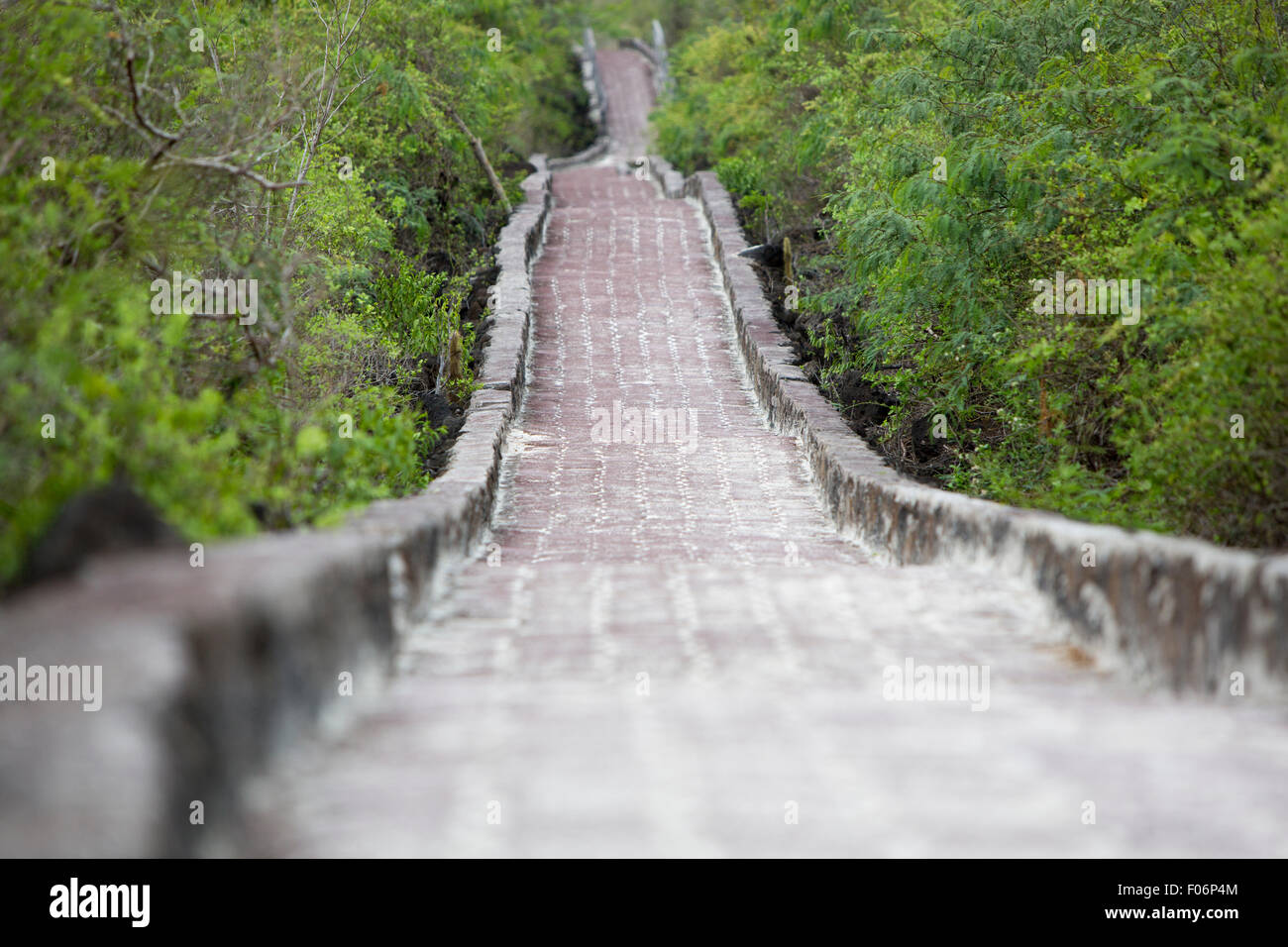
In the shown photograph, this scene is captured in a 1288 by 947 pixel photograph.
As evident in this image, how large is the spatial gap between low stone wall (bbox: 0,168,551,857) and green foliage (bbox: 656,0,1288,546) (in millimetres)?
3414

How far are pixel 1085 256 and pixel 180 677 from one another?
6.37 metres

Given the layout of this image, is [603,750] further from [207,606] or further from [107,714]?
[107,714]

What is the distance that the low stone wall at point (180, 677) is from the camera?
211cm

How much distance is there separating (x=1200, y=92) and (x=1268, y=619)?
4238 millimetres

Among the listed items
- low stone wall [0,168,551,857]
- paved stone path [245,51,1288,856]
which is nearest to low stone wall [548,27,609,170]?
paved stone path [245,51,1288,856]

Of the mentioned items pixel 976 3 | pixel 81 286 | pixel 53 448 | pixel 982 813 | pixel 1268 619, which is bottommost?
pixel 982 813

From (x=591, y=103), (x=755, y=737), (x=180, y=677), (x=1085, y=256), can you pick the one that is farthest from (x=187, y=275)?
(x=591, y=103)

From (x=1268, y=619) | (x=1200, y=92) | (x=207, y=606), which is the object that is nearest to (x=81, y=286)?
(x=207, y=606)

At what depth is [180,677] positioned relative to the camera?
96.7 inches

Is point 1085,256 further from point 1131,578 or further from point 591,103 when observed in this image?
point 591,103

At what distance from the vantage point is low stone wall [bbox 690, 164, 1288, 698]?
392 cm

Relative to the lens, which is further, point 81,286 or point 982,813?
point 81,286

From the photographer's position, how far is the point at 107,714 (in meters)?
2.27

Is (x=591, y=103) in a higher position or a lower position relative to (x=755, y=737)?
higher
